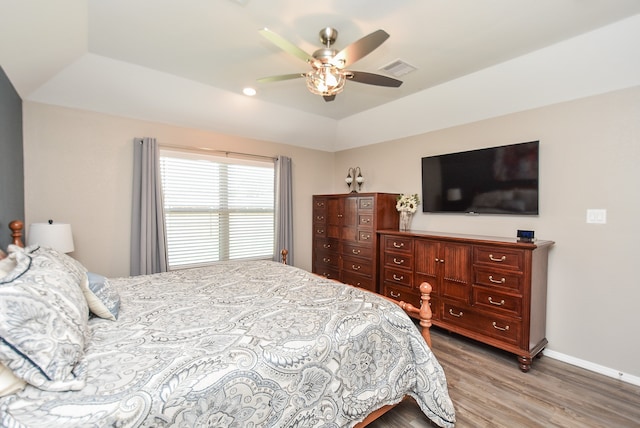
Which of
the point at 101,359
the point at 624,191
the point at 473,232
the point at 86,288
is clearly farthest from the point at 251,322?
the point at 624,191

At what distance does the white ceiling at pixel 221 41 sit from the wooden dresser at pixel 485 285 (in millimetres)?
1718

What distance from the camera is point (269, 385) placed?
1265 millimetres

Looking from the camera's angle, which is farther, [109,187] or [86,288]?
[109,187]

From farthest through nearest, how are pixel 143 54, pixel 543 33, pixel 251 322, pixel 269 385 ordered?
pixel 143 54 < pixel 543 33 < pixel 251 322 < pixel 269 385

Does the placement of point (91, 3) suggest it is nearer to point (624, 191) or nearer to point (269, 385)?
point (269, 385)

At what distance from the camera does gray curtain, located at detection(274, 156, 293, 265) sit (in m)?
4.35

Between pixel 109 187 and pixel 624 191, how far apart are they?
494 centimetres

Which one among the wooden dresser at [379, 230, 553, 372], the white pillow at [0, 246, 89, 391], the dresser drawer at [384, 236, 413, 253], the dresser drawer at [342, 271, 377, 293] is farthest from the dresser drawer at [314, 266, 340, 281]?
the white pillow at [0, 246, 89, 391]

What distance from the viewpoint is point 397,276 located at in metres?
3.53

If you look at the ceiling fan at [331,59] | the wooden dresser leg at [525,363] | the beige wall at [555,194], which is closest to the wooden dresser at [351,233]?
the beige wall at [555,194]

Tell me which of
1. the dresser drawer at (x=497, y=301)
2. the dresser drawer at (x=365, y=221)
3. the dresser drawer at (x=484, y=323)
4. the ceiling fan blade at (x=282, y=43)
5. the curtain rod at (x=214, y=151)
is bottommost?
the dresser drawer at (x=484, y=323)

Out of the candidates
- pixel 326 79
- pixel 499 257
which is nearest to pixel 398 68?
pixel 326 79

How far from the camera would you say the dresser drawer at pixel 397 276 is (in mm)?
3423

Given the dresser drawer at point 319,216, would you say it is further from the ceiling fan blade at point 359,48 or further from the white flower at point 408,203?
the ceiling fan blade at point 359,48
